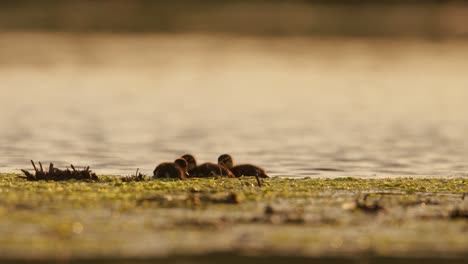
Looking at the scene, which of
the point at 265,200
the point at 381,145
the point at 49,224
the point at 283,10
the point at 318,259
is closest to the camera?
the point at 318,259

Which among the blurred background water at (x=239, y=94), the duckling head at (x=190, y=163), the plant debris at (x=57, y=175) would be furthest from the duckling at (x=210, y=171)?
the blurred background water at (x=239, y=94)

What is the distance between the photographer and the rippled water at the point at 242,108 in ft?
75.0

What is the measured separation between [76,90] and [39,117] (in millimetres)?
10834

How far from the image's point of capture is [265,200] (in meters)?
14.7

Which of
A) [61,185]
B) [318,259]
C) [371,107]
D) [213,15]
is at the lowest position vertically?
[318,259]

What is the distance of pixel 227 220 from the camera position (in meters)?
13.2

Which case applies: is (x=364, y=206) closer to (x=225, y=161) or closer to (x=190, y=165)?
(x=190, y=165)

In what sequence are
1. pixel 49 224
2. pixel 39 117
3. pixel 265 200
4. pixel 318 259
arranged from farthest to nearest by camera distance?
1. pixel 39 117
2. pixel 265 200
3. pixel 49 224
4. pixel 318 259

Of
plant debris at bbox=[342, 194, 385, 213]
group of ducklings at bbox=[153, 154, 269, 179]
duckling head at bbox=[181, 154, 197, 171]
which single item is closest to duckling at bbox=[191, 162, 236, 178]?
group of ducklings at bbox=[153, 154, 269, 179]

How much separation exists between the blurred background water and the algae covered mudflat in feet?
13.2

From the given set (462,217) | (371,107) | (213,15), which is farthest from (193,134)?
(213,15)

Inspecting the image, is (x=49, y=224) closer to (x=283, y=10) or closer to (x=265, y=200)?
(x=265, y=200)

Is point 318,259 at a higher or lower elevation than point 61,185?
lower

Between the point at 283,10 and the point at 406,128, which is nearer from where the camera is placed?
the point at 406,128
